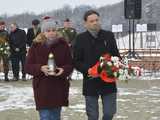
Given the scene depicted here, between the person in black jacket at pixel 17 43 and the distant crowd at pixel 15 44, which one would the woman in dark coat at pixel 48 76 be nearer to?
the distant crowd at pixel 15 44

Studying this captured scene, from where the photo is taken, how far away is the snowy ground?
396 inches

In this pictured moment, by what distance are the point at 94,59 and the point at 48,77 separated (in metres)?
0.65

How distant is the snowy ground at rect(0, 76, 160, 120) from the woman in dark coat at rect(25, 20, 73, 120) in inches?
131

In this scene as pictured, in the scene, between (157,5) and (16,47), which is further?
(157,5)

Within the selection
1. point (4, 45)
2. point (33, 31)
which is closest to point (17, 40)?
point (4, 45)

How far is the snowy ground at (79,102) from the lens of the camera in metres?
10.1

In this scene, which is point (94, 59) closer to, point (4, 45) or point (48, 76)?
point (48, 76)

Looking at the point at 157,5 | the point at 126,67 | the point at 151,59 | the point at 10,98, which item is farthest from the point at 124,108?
the point at 157,5

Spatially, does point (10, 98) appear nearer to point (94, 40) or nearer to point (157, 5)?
point (94, 40)

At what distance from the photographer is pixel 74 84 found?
1559 cm

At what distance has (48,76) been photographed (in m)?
6.36

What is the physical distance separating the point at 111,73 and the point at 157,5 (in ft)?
234

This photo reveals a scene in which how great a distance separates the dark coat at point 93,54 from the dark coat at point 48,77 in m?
0.32

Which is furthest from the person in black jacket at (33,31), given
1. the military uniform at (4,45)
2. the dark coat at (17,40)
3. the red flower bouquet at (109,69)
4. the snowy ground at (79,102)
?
the red flower bouquet at (109,69)
